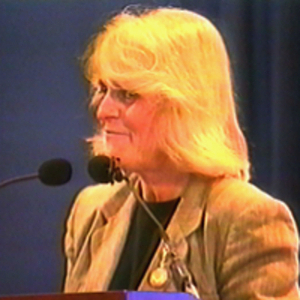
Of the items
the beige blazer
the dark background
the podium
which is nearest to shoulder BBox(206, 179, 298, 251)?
the beige blazer

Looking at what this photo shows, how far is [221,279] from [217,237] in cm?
7

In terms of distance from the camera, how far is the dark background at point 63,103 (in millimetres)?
2510

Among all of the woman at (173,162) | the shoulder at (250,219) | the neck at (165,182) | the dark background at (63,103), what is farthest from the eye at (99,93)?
the dark background at (63,103)

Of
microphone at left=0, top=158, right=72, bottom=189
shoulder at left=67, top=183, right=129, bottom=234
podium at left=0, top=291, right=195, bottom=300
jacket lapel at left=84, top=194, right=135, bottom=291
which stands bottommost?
jacket lapel at left=84, top=194, right=135, bottom=291

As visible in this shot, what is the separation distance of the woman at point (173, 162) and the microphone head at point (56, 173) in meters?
0.10

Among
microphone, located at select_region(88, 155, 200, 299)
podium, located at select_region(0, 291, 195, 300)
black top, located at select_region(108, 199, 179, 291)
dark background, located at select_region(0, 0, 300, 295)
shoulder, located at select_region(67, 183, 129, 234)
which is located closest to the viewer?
podium, located at select_region(0, 291, 195, 300)

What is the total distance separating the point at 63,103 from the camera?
8.75 feet

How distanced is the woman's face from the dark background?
856mm

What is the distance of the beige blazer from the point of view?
1545mm

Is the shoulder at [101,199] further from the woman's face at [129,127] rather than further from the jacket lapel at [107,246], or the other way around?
the woman's face at [129,127]

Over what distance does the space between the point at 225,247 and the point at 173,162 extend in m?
0.18

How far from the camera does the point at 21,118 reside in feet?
8.79

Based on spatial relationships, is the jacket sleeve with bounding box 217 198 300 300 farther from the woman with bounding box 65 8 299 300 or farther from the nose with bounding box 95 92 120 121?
the nose with bounding box 95 92 120 121

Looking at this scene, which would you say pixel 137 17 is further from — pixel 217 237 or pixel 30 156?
pixel 30 156
